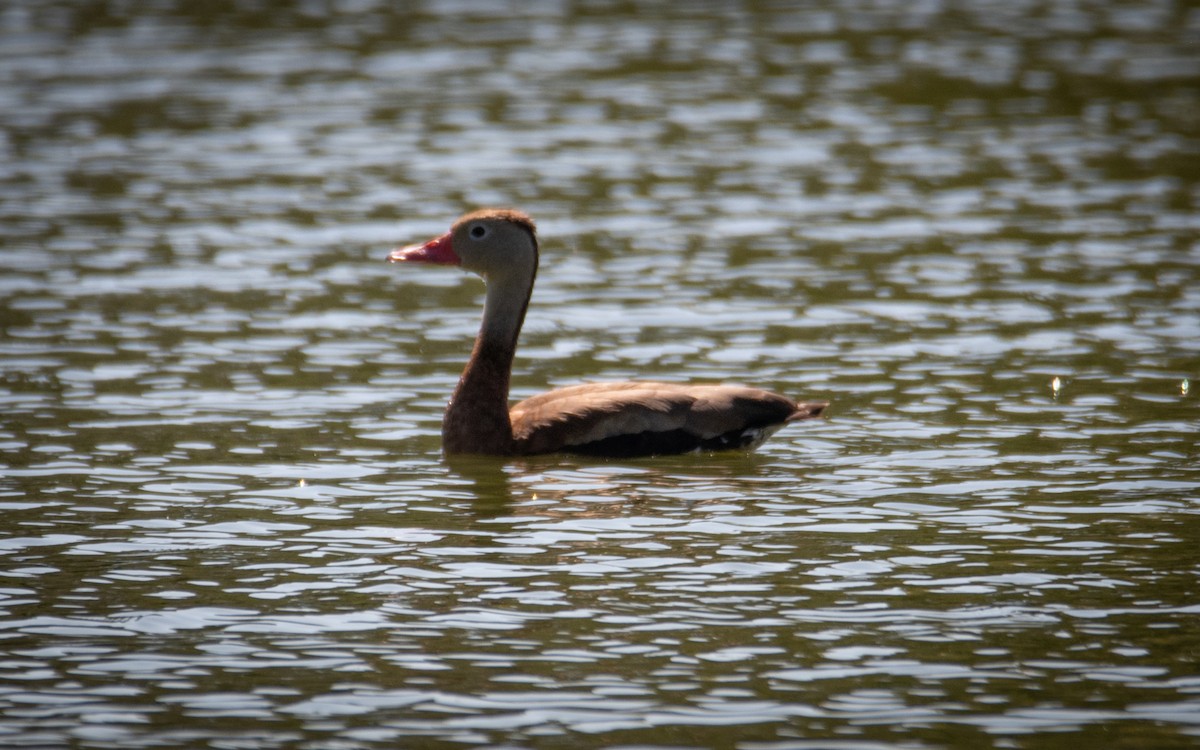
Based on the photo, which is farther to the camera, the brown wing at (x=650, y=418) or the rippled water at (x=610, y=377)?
the brown wing at (x=650, y=418)

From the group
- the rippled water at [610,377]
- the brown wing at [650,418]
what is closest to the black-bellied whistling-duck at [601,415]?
the brown wing at [650,418]

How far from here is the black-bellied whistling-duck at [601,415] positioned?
1198 centimetres

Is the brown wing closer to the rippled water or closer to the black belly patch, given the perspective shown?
the black belly patch

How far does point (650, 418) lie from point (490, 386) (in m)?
1.14

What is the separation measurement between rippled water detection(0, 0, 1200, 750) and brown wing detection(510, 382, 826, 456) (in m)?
0.17

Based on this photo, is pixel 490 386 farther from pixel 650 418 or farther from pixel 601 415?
pixel 650 418

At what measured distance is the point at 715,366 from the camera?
1437 centimetres

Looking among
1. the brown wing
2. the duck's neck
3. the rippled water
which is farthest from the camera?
the duck's neck

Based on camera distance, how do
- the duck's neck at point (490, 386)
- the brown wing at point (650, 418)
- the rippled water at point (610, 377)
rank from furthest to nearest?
the duck's neck at point (490, 386)
the brown wing at point (650, 418)
the rippled water at point (610, 377)

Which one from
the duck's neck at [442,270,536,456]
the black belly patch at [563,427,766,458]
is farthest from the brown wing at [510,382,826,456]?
the duck's neck at [442,270,536,456]

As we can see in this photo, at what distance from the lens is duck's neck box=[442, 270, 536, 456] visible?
12.2 metres

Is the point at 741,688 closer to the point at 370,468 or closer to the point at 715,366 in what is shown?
the point at 370,468

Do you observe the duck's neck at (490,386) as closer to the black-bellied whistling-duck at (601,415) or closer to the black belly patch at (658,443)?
the black-bellied whistling-duck at (601,415)

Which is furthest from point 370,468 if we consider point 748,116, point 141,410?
point 748,116
